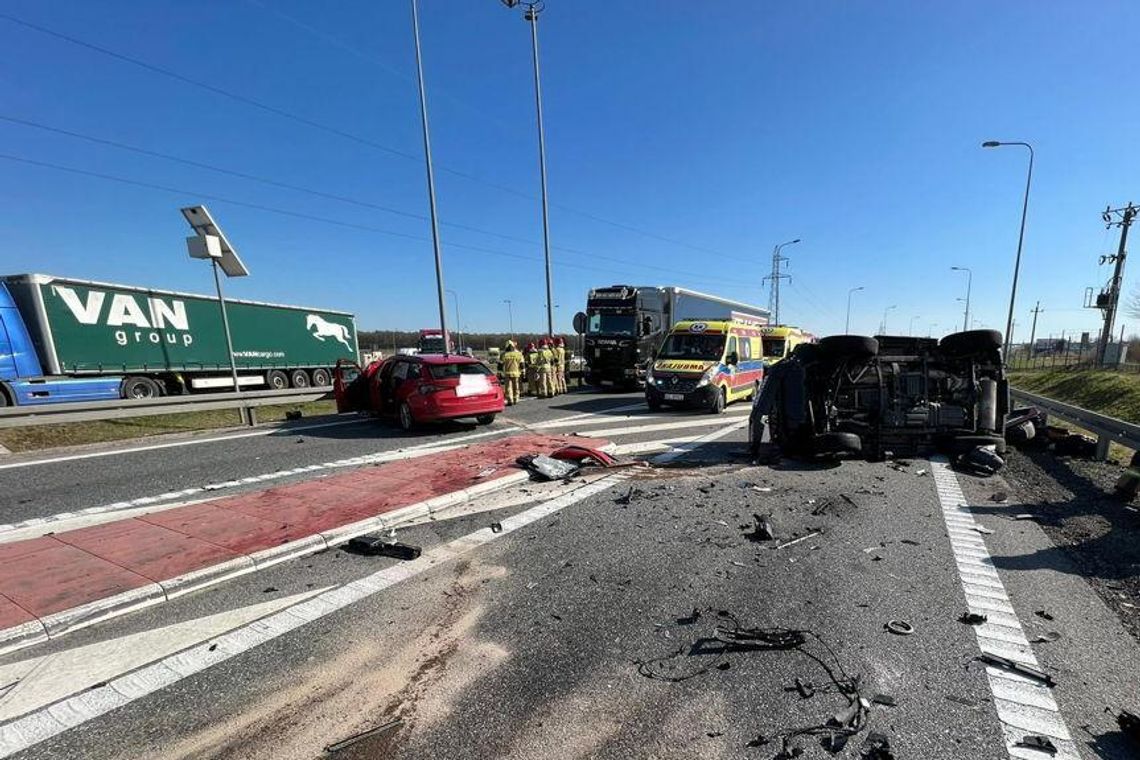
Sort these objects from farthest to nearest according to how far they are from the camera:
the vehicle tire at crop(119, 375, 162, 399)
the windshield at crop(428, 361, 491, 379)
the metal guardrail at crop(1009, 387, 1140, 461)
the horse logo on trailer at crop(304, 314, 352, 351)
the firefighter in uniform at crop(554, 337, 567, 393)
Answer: the horse logo on trailer at crop(304, 314, 352, 351), the firefighter in uniform at crop(554, 337, 567, 393), the vehicle tire at crop(119, 375, 162, 399), the windshield at crop(428, 361, 491, 379), the metal guardrail at crop(1009, 387, 1140, 461)

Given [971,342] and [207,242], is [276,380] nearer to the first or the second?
[207,242]

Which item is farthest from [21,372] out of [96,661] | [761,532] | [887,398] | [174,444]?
[887,398]

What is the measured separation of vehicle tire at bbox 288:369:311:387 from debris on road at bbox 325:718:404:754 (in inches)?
964

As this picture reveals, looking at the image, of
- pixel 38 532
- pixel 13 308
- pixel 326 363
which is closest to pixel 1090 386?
pixel 38 532

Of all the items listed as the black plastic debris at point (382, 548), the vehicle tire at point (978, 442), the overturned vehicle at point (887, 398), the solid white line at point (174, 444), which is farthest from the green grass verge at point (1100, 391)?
the solid white line at point (174, 444)

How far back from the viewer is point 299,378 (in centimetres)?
2405

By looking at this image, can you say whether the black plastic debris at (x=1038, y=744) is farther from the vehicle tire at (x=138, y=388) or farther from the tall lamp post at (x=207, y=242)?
the vehicle tire at (x=138, y=388)

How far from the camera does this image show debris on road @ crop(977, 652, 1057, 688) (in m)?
2.57

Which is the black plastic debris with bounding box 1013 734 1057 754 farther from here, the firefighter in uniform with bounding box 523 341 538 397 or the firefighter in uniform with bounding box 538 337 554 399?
the firefighter in uniform with bounding box 523 341 538 397

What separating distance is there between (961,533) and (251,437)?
35.6ft

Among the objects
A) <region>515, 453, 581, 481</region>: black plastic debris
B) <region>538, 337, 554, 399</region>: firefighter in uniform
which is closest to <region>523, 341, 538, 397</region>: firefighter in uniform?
<region>538, 337, 554, 399</region>: firefighter in uniform

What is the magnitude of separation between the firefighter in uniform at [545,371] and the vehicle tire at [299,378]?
509 inches

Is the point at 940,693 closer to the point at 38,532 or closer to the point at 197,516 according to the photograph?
the point at 197,516

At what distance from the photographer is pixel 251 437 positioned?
32.6ft
